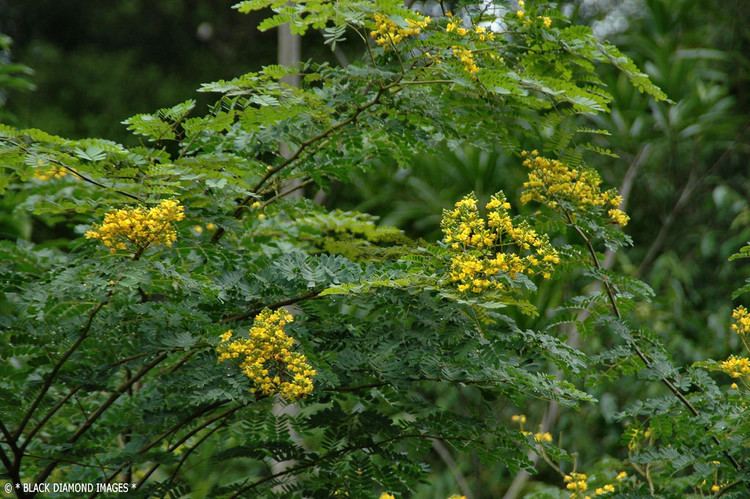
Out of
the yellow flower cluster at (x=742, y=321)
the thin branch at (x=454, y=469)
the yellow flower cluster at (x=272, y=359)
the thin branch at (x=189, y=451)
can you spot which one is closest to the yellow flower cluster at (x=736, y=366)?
the yellow flower cluster at (x=742, y=321)

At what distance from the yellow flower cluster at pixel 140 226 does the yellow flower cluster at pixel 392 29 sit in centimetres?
73

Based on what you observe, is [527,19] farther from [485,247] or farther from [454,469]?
[454,469]

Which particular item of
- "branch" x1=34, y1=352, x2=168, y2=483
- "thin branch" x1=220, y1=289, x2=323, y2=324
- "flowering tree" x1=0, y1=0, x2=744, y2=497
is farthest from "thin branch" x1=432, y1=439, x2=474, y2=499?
"thin branch" x1=220, y1=289, x2=323, y2=324

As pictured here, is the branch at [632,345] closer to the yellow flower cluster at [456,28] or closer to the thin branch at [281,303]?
the yellow flower cluster at [456,28]

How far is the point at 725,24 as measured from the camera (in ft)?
25.5

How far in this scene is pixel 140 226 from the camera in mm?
2135

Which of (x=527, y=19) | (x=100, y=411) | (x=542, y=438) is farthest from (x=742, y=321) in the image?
(x=100, y=411)

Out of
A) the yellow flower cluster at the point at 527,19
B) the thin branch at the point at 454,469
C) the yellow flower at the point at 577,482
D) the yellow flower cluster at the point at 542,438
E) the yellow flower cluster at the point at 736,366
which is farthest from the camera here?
the thin branch at the point at 454,469

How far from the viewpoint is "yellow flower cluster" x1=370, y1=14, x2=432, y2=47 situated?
8.07 feet

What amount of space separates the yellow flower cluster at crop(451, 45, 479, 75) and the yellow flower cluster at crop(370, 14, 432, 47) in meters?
0.11

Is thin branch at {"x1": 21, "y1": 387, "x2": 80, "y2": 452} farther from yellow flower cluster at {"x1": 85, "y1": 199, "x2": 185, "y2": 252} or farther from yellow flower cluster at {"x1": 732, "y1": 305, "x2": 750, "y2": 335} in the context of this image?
yellow flower cluster at {"x1": 732, "y1": 305, "x2": 750, "y2": 335}

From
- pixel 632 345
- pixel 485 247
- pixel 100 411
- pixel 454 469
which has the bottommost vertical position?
pixel 454 469

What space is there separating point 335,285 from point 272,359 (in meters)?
0.25

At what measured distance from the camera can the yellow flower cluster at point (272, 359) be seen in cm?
209
